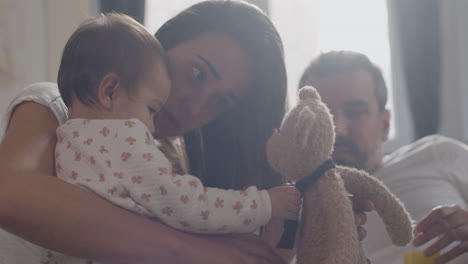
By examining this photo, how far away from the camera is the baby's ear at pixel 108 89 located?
39.0 inches

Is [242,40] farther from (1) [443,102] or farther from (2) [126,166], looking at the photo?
(1) [443,102]

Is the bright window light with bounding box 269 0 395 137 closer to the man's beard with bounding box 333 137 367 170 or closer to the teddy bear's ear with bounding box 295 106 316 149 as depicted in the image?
the man's beard with bounding box 333 137 367 170

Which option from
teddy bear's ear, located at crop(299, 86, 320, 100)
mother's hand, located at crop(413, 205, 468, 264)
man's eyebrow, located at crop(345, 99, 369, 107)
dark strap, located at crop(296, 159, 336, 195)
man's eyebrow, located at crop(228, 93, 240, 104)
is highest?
teddy bear's ear, located at crop(299, 86, 320, 100)

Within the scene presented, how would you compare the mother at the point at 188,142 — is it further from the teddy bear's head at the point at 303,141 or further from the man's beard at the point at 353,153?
the man's beard at the point at 353,153

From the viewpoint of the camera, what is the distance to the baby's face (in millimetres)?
1009

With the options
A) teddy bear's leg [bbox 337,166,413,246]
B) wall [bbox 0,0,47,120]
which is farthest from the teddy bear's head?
wall [bbox 0,0,47,120]

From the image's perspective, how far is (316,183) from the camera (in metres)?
0.96

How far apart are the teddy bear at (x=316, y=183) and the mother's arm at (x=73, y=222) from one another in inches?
6.8

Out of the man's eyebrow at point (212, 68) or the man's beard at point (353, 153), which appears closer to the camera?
the man's eyebrow at point (212, 68)

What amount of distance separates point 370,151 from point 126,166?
4.53ft

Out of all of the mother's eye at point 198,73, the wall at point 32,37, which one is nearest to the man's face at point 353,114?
the mother's eye at point 198,73

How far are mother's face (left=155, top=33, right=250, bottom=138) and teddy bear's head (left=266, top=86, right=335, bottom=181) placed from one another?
325mm

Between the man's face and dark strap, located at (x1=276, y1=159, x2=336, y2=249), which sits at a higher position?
dark strap, located at (x1=276, y1=159, x2=336, y2=249)

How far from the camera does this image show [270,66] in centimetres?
134
